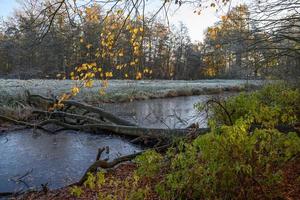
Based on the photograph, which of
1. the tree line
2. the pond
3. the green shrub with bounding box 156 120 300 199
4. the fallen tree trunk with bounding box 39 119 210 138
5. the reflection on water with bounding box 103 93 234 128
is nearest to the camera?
the green shrub with bounding box 156 120 300 199

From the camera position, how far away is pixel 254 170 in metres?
3.85

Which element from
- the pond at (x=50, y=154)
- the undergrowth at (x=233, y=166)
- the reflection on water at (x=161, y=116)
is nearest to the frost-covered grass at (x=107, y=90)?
the reflection on water at (x=161, y=116)

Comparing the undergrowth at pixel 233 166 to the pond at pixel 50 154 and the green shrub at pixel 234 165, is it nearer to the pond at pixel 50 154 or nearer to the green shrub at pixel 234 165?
the green shrub at pixel 234 165

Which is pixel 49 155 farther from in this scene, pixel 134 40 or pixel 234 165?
pixel 234 165

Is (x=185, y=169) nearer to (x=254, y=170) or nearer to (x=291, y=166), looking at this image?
(x=254, y=170)

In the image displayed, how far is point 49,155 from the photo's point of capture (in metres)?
8.90

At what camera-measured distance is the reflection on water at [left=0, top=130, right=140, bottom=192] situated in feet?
23.5

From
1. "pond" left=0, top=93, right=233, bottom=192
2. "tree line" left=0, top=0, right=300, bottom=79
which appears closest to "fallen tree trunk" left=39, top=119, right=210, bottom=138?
"pond" left=0, top=93, right=233, bottom=192

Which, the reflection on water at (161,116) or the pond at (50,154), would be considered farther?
the reflection on water at (161,116)

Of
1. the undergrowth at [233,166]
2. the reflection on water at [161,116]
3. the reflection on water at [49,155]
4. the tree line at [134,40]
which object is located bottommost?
the reflection on water at [49,155]

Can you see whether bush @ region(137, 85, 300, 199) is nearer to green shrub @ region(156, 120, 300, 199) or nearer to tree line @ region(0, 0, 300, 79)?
green shrub @ region(156, 120, 300, 199)

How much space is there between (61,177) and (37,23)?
3992 millimetres

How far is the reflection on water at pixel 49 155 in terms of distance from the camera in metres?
7.16

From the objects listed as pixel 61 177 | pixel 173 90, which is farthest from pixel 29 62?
pixel 61 177
